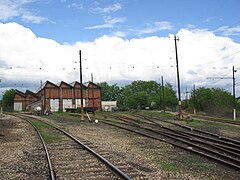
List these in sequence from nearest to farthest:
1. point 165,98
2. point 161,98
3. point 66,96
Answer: point 66,96, point 161,98, point 165,98

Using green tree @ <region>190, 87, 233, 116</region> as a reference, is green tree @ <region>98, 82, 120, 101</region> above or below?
above

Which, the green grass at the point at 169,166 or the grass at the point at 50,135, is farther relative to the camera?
the grass at the point at 50,135

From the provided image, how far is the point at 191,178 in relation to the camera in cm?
861

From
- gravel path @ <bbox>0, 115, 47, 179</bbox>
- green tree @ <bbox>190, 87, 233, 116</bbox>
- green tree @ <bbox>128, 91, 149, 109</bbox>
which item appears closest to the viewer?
gravel path @ <bbox>0, 115, 47, 179</bbox>

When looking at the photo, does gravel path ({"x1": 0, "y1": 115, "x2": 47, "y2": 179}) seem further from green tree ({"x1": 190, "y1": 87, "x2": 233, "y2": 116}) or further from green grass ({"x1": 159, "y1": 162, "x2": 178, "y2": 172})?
green tree ({"x1": 190, "y1": 87, "x2": 233, "y2": 116})

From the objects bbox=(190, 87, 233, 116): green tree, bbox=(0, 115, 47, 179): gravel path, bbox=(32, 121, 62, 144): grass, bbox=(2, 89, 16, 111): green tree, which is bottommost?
bbox=(0, 115, 47, 179): gravel path

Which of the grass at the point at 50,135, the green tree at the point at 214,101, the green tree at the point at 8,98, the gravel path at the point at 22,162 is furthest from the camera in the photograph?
the green tree at the point at 8,98

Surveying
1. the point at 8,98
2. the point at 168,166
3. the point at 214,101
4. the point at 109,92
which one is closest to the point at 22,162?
the point at 168,166

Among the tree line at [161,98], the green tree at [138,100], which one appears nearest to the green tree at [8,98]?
the tree line at [161,98]

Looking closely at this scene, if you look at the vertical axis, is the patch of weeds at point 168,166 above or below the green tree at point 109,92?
below

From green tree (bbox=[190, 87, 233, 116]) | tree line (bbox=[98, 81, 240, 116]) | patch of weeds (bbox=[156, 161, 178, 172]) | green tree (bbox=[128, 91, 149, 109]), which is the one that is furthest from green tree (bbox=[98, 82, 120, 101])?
patch of weeds (bbox=[156, 161, 178, 172])

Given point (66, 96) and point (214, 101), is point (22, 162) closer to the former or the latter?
point (214, 101)

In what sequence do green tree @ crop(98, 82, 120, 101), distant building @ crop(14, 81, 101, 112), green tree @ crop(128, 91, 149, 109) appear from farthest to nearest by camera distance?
→ green tree @ crop(98, 82, 120, 101) → green tree @ crop(128, 91, 149, 109) → distant building @ crop(14, 81, 101, 112)

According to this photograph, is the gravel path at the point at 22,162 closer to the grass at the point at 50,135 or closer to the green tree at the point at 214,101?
the grass at the point at 50,135
